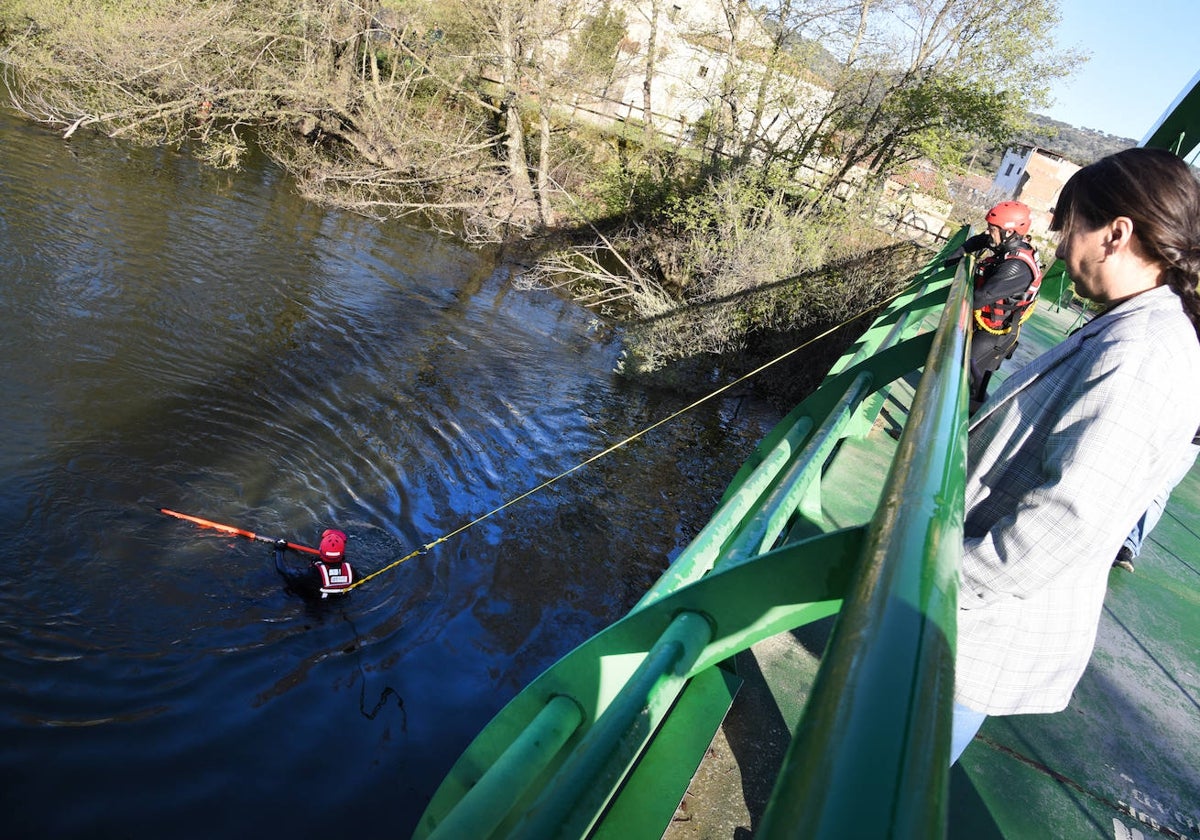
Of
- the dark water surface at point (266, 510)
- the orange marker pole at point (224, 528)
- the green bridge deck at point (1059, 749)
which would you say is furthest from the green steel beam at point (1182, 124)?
the orange marker pole at point (224, 528)

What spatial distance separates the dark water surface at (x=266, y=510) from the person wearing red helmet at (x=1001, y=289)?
3438 millimetres

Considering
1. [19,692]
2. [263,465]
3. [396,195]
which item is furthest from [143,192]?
[19,692]

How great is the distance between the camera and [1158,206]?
1.59 m

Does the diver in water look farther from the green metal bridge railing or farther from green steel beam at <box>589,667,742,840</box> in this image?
green steel beam at <box>589,667,742,840</box>

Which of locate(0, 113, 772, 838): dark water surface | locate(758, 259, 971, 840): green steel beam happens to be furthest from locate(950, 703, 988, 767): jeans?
locate(0, 113, 772, 838): dark water surface

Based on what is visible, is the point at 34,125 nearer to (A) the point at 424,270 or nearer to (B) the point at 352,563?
(A) the point at 424,270

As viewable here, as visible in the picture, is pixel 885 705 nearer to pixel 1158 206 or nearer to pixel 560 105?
pixel 1158 206

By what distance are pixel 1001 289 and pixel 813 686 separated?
228 inches

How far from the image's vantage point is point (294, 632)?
546 cm

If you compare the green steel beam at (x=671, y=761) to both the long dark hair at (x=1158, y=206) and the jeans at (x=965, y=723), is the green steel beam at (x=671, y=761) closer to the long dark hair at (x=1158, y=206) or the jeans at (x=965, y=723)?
the jeans at (x=965, y=723)

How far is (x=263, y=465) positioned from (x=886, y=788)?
7583mm

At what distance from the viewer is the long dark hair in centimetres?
159

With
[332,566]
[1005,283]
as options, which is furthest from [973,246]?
[332,566]

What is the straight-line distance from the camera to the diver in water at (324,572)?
5.41m
